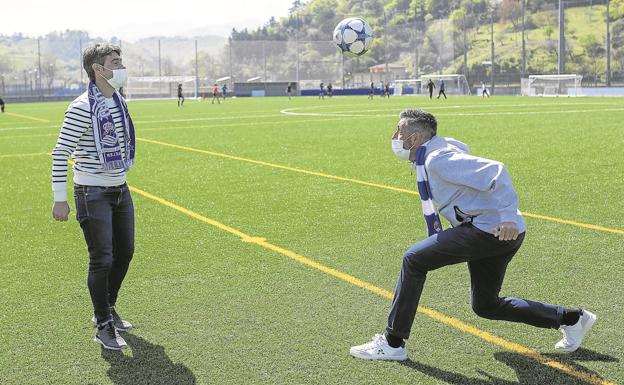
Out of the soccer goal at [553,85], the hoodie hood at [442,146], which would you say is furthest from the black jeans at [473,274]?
the soccer goal at [553,85]

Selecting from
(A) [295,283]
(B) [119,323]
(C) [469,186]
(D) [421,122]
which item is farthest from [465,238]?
(B) [119,323]

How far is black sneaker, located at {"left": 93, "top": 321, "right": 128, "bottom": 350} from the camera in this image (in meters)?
5.22

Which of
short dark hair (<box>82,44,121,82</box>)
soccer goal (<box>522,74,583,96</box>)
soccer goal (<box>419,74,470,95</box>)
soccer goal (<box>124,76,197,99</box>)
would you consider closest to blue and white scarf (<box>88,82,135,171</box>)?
short dark hair (<box>82,44,121,82</box>)

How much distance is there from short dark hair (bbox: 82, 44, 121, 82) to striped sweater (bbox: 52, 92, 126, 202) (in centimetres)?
17

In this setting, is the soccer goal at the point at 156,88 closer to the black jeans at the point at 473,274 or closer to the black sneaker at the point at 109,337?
the black sneaker at the point at 109,337

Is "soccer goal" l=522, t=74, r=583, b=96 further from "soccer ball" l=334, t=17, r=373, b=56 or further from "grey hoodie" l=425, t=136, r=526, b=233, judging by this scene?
"grey hoodie" l=425, t=136, r=526, b=233

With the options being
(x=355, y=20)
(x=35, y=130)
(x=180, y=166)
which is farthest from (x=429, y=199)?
(x=35, y=130)

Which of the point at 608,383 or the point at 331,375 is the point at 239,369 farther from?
the point at 608,383

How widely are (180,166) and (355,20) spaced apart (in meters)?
14.2

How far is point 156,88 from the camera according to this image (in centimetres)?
8588

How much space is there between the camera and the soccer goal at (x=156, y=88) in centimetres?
8425

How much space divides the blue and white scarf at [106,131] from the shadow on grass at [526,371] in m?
2.37

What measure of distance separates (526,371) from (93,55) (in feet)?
11.3

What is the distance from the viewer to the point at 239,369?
4.83 m
